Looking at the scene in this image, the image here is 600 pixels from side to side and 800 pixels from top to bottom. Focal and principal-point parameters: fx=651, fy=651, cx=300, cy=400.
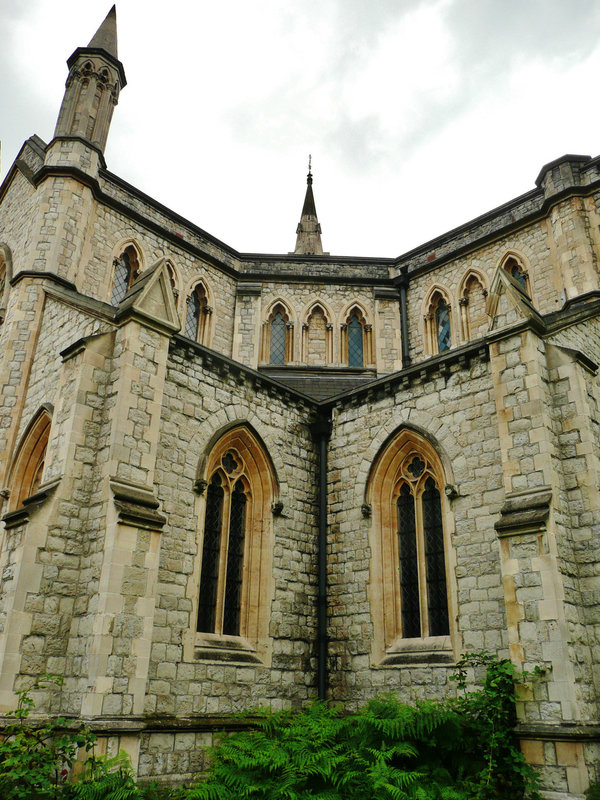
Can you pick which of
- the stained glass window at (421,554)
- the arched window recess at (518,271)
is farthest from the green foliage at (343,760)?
the arched window recess at (518,271)

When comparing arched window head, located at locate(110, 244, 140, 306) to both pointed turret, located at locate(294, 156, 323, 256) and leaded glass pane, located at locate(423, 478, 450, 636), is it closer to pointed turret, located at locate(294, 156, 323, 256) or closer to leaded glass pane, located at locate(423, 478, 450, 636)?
leaded glass pane, located at locate(423, 478, 450, 636)

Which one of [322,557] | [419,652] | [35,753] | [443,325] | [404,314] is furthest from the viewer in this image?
[404,314]

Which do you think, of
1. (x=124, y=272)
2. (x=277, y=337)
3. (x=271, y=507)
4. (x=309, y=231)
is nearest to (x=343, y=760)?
(x=271, y=507)

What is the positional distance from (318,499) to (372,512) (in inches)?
54.0

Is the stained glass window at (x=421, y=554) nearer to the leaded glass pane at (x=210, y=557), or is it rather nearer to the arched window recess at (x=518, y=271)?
the leaded glass pane at (x=210, y=557)

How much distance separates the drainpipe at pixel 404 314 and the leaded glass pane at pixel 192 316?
603 cm

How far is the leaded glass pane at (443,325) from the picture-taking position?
18.5 metres

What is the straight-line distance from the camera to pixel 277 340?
19656 millimetres

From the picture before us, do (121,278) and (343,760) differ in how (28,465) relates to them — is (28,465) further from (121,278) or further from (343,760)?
(343,760)

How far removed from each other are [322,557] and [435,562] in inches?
91.0

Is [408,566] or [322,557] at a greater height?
[322,557]

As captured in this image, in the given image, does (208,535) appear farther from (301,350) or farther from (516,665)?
(301,350)

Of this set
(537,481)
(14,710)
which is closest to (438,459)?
(537,481)

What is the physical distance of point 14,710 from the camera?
7852 millimetres
